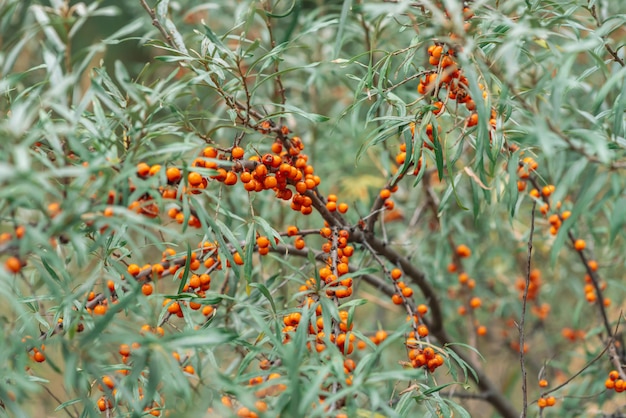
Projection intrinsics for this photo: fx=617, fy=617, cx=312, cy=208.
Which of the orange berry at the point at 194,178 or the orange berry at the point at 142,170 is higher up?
the orange berry at the point at 142,170

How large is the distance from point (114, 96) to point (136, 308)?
433mm

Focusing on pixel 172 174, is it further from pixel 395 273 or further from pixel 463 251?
pixel 463 251

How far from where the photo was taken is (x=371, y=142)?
1.21 metres

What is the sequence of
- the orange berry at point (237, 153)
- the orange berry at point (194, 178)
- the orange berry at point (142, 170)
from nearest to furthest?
the orange berry at point (142, 170) < the orange berry at point (194, 178) < the orange berry at point (237, 153)

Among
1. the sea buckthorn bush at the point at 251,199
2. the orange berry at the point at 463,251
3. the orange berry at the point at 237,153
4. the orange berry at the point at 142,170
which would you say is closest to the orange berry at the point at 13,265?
the sea buckthorn bush at the point at 251,199

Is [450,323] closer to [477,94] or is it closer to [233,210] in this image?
[233,210]

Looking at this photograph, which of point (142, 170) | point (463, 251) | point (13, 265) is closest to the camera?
point (13, 265)

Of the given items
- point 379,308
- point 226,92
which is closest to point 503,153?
point 226,92

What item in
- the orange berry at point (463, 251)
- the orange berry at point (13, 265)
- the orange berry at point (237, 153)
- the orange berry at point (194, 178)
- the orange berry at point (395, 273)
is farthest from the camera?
the orange berry at point (463, 251)

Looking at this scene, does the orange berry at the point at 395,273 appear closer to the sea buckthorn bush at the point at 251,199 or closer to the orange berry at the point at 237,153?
the sea buckthorn bush at the point at 251,199

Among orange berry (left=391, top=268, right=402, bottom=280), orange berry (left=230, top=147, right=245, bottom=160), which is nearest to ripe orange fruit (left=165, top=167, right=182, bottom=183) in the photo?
orange berry (left=230, top=147, right=245, bottom=160)

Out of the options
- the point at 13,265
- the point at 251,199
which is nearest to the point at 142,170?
the point at 13,265

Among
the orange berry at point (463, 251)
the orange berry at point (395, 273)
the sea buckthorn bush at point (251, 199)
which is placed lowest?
the orange berry at point (463, 251)

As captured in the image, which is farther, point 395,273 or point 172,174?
point 395,273
